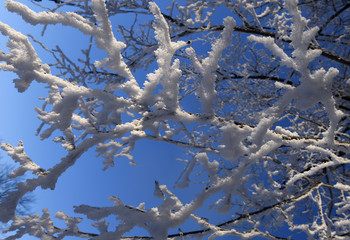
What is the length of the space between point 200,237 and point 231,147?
989 mm

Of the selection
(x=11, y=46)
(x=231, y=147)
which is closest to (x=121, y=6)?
(x=11, y=46)

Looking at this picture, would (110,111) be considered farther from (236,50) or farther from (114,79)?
(236,50)

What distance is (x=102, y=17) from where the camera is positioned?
3.66 feet

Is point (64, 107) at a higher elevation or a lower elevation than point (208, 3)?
lower

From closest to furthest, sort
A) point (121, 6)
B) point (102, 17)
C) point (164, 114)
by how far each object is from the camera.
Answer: point (102, 17) < point (164, 114) < point (121, 6)

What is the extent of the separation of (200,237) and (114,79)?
8.14ft

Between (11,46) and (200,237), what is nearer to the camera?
(11,46)

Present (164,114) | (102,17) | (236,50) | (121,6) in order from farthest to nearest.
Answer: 1. (236,50)
2. (121,6)
3. (164,114)
4. (102,17)

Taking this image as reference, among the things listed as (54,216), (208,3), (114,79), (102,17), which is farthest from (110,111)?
(208,3)

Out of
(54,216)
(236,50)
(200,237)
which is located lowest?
(200,237)

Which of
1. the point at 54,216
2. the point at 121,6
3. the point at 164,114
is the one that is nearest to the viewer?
the point at 164,114

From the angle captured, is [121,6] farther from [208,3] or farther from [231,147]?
[231,147]

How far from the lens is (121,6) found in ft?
11.3

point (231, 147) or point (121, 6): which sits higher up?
point (121, 6)
